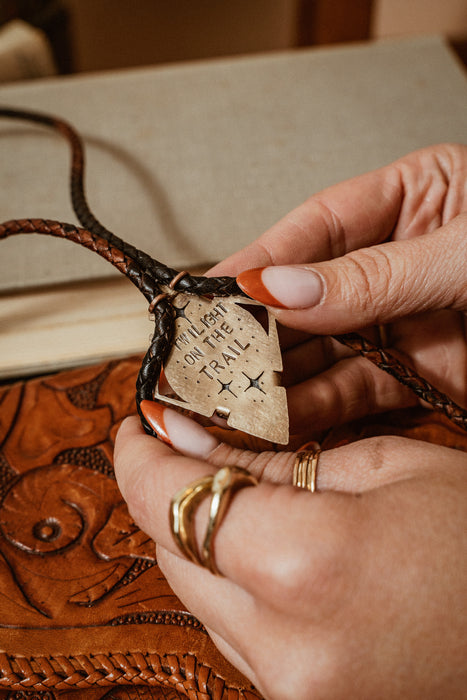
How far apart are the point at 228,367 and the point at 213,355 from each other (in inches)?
0.9

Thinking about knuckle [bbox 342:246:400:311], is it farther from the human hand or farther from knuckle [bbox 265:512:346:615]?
knuckle [bbox 265:512:346:615]

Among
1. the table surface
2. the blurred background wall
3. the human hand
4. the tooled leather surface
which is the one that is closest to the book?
the table surface

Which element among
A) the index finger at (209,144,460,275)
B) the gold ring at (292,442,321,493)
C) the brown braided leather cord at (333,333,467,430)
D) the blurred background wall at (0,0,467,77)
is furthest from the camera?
the blurred background wall at (0,0,467,77)

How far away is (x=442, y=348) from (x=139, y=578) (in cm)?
59

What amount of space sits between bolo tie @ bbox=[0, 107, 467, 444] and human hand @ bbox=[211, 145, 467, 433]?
1.8 inches

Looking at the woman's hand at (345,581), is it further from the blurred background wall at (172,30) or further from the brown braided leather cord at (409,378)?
the blurred background wall at (172,30)

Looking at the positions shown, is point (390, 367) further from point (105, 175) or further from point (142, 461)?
point (105, 175)

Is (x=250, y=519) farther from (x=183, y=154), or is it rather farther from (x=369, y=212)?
(x=183, y=154)

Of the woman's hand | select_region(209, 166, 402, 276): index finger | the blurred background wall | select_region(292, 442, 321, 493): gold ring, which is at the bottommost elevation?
the woman's hand

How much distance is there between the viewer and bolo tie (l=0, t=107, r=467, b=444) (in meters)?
0.64

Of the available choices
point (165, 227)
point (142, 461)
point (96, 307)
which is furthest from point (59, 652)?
point (165, 227)

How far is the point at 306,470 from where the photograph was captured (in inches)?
23.8

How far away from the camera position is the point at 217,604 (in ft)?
1.88

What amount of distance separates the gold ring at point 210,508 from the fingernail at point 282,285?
22 cm
